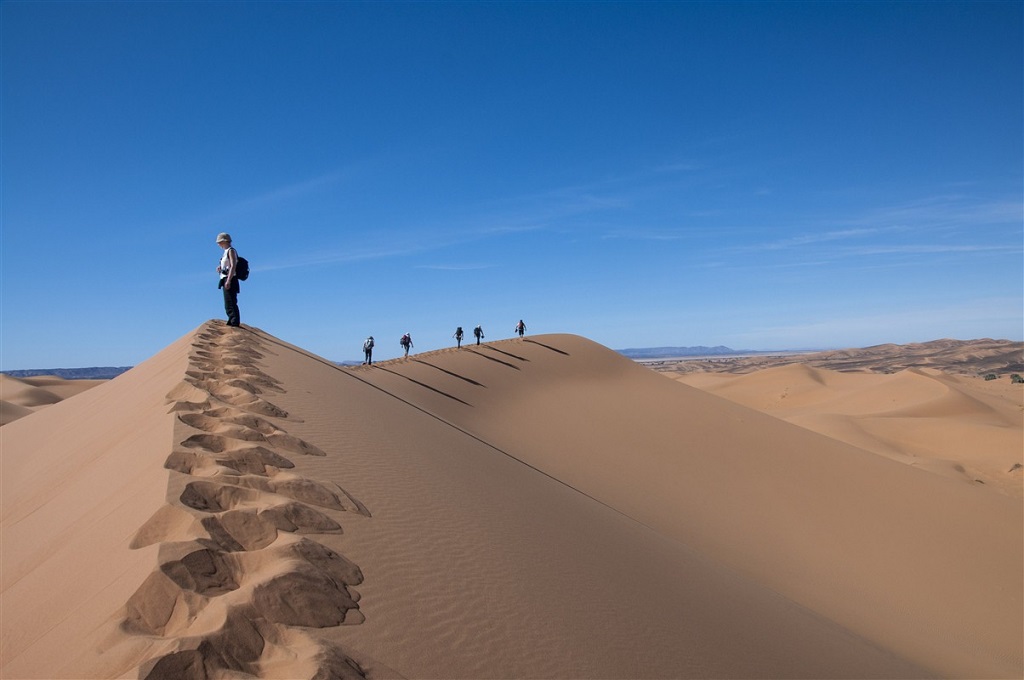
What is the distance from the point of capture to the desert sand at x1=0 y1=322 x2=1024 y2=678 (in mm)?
2447

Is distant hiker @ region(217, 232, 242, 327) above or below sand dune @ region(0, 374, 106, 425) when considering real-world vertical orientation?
above

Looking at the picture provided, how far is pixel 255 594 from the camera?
8.00ft

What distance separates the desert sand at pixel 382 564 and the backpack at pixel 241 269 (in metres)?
1.19

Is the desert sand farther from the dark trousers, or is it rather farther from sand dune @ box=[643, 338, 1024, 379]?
sand dune @ box=[643, 338, 1024, 379]

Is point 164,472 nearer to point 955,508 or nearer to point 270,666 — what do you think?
point 270,666

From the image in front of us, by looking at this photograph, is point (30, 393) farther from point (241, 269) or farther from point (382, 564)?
point (382, 564)

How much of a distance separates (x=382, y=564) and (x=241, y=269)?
8.27m

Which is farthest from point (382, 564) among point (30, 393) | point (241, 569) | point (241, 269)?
point (30, 393)

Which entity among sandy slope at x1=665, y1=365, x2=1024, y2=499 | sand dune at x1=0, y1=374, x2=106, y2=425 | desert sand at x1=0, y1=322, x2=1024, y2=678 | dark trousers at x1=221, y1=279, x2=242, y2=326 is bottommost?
sandy slope at x1=665, y1=365, x2=1024, y2=499

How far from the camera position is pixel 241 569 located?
8.93 feet

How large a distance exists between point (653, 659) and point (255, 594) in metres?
2.15

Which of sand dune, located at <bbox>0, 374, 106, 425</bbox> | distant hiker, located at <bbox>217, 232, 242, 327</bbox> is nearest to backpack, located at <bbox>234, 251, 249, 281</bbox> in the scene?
distant hiker, located at <bbox>217, 232, 242, 327</bbox>

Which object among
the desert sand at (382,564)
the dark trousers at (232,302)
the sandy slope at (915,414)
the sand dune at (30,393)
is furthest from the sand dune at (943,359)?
the sand dune at (30,393)

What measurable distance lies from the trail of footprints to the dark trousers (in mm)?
6687
